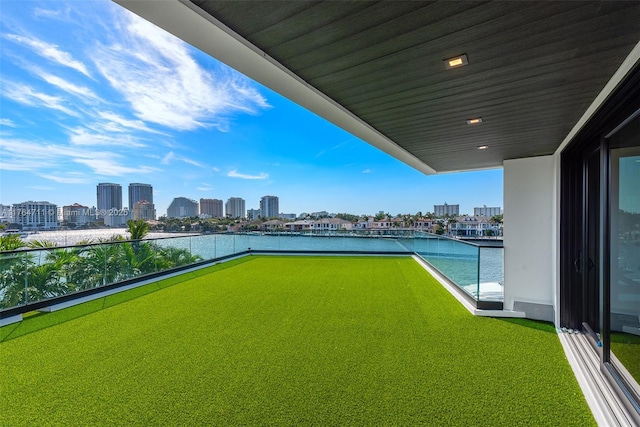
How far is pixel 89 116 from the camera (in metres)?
19.0

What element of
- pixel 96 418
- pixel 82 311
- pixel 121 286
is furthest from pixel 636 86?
pixel 121 286

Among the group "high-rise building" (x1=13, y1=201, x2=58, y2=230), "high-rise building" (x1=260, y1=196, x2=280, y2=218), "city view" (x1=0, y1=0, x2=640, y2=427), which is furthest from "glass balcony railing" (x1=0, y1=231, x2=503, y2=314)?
"high-rise building" (x1=260, y1=196, x2=280, y2=218)

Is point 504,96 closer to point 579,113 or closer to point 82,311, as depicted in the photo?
point 579,113

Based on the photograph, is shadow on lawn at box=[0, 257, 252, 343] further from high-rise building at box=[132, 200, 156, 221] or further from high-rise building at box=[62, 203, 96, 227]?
high-rise building at box=[62, 203, 96, 227]

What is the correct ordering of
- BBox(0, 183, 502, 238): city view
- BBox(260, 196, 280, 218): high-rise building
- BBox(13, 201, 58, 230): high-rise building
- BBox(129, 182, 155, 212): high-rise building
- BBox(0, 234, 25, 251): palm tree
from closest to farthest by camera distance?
BBox(0, 234, 25, 251): palm tree < BBox(0, 183, 502, 238): city view < BBox(13, 201, 58, 230): high-rise building < BBox(129, 182, 155, 212): high-rise building < BBox(260, 196, 280, 218): high-rise building

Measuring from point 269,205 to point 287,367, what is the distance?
2657 centimetres

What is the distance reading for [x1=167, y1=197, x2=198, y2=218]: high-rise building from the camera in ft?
68.5

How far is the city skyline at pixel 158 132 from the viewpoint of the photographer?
376 inches

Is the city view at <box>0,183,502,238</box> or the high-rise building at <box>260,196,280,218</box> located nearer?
the city view at <box>0,183,502,238</box>

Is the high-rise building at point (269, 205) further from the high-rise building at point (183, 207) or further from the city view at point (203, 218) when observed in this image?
the high-rise building at point (183, 207)

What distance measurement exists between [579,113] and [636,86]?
114 cm

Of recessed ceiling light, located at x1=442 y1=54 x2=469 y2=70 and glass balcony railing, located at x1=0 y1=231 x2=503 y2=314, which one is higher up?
recessed ceiling light, located at x1=442 y1=54 x2=469 y2=70

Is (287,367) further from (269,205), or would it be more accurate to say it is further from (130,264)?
(269,205)

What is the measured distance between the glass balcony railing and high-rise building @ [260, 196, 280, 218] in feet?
61.5
